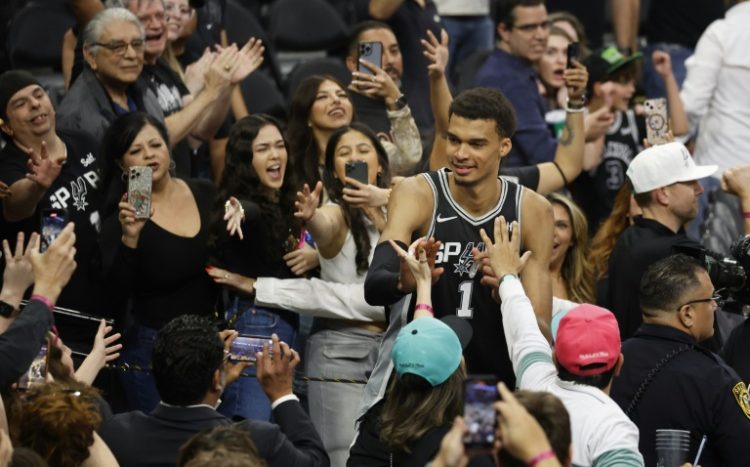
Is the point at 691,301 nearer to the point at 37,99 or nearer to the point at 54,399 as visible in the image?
the point at 54,399

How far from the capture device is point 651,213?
7.77 m

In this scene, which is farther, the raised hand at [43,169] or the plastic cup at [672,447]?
the raised hand at [43,169]

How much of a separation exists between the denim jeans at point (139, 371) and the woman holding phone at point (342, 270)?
2.66 feet

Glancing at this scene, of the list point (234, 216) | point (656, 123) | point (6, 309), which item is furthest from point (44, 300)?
point (656, 123)

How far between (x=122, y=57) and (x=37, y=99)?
76 cm

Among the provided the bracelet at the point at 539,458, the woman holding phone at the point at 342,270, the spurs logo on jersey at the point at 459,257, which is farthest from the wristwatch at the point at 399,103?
the bracelet at the point at 539,458

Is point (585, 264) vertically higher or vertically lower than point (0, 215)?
lower

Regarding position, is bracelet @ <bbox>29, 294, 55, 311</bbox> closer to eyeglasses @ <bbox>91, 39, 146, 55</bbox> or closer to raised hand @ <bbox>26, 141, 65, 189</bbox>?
raised hand @ <bbox>26, 141, 65, 189</bbox>

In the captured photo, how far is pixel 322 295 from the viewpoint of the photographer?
297 inches

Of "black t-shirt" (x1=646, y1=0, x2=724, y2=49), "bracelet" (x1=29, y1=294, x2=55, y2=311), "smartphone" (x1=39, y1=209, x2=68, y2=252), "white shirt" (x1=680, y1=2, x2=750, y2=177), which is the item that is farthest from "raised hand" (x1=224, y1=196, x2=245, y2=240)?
"black t-shirt" (x1=646, y1=0, x2=724, y2=49)

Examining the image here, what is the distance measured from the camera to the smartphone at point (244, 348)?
6.84 metres

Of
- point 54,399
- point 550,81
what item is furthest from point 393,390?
point 550,81

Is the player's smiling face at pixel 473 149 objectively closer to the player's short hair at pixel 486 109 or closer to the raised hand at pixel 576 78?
the player's short hair at pixel 486 109

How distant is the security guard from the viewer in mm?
6062
